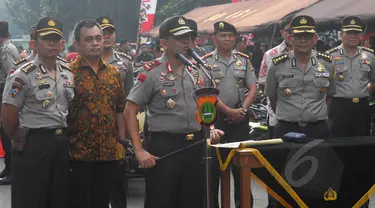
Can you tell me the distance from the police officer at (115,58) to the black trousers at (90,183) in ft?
5.52

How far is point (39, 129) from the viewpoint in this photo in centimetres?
558

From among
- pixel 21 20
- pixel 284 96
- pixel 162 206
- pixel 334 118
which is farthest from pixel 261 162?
pixel 21 20

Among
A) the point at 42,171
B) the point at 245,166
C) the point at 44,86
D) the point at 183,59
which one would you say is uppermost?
the point at 183,59

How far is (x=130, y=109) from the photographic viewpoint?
18.0 feet

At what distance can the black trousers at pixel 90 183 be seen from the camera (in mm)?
5754

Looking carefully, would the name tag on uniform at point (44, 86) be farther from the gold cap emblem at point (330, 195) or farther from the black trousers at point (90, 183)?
the gold cap emblem at point (330, 195)

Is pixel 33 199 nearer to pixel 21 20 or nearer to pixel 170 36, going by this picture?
pixel 170 36

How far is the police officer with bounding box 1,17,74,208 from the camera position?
5.55m

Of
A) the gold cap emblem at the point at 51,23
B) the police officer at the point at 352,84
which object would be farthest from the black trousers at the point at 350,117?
the gold cap emblem at the point at 51,23

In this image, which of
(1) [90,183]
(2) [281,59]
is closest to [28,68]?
(1) [90,183]

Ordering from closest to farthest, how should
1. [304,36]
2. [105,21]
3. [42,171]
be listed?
[42,171]
[304,36]
[105,21]

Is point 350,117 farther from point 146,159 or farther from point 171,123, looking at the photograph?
point 146,159

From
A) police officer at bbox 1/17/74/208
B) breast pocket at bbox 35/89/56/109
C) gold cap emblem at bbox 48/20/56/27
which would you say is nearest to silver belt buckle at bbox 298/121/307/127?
police officer at bbox 1/17/74/208

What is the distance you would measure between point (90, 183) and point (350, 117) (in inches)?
134
